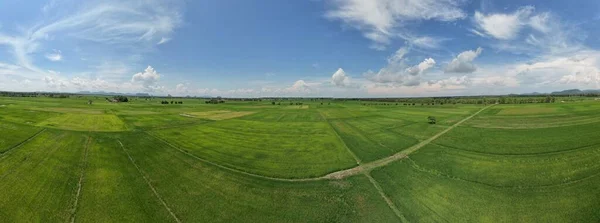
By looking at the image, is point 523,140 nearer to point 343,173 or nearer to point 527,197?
point 527,197

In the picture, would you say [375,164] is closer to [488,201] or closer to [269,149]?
[488,201]

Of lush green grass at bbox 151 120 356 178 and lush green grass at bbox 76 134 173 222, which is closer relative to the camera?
lush green grass at bbox 76 134 173 222

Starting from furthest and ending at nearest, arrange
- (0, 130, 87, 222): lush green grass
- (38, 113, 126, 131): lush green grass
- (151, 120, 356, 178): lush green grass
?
(38, 113, 126, 131): lush green grass
(151, 120, 356, 178): lush green grass
(0, 130, 87, 222): lush green grass

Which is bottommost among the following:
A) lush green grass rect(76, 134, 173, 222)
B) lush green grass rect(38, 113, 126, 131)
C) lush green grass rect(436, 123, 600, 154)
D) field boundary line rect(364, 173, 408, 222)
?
field boundary line rect(364, 173, 408, 222)

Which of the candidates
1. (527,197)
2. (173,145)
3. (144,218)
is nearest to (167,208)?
(144,218)

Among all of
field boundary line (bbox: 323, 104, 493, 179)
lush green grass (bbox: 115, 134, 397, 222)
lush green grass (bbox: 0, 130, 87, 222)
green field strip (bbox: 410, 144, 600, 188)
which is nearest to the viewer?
lush green grass (bbox: 0, 130, 87, 222)

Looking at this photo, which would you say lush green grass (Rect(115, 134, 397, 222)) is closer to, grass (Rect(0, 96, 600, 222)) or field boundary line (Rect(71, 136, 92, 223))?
grass (Rect(0, 96, 600, 222))

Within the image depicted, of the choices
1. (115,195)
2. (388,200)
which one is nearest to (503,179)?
(388,200)

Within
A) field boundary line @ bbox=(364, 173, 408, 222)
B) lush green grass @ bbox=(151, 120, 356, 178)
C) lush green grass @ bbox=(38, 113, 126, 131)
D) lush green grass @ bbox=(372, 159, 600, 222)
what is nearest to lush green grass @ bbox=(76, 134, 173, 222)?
lush green grass @ bbox=(151, 120, 356, 178)
